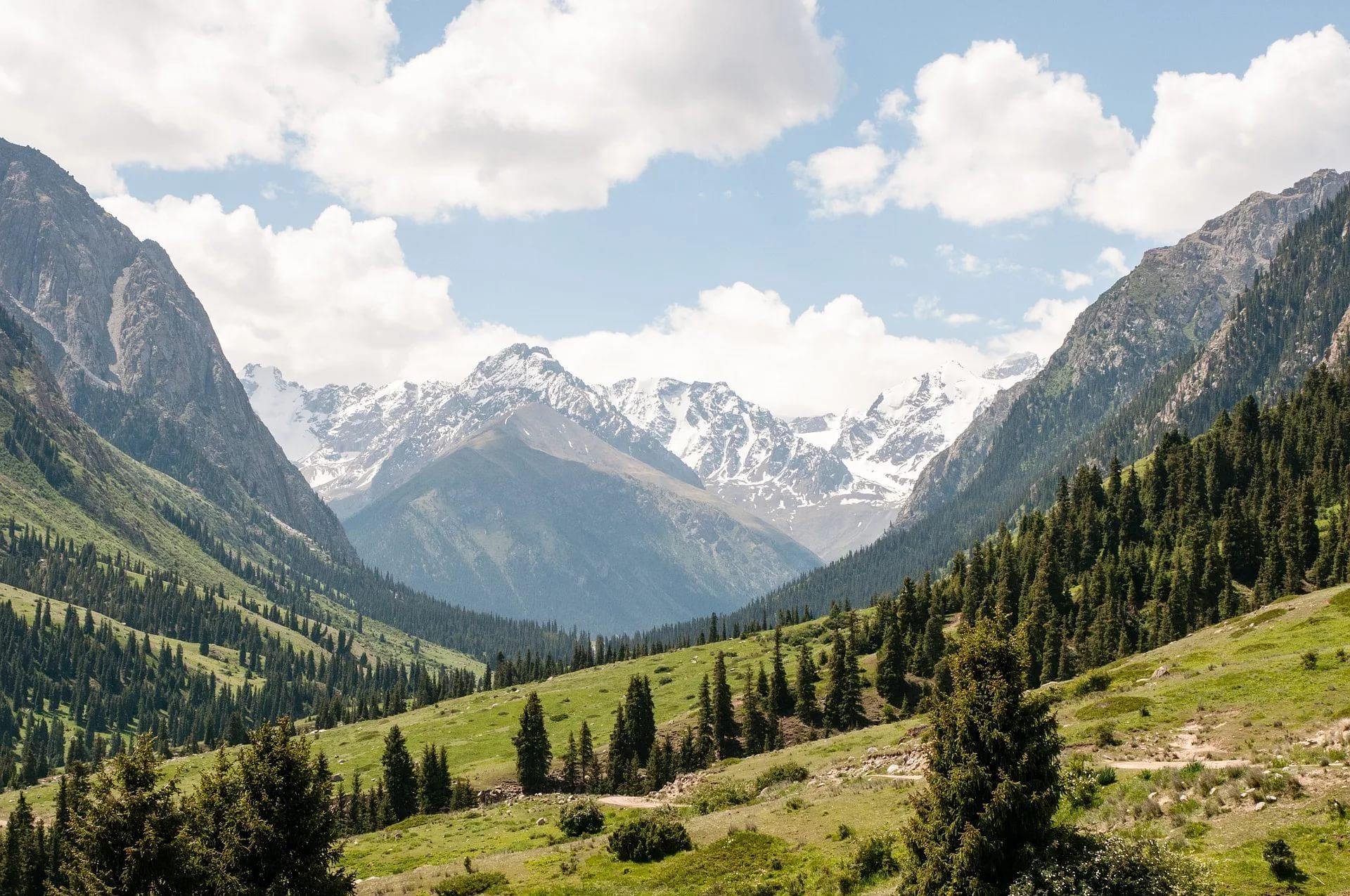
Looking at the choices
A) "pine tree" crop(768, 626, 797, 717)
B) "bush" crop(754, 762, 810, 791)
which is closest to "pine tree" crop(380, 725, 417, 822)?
"pine tree" crop(768, 626, 797, 717)

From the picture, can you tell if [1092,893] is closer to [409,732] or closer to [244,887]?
[244,887]

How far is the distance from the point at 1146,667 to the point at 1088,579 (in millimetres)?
69178

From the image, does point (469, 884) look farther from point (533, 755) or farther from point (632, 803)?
point (533, 755)

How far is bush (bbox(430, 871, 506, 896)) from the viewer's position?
49656mm

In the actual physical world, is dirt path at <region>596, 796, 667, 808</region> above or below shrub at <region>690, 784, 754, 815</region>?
below

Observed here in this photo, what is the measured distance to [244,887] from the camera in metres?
40.4

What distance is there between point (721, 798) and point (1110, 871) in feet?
141

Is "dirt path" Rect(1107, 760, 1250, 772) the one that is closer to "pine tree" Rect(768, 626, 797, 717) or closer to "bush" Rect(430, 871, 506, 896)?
"bush" Rect(430, 871, 506, 896)

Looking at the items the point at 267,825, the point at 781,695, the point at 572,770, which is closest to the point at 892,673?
the point at 781,695

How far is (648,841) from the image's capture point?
178 feet

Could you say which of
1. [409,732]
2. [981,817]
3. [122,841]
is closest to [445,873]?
[122,841]

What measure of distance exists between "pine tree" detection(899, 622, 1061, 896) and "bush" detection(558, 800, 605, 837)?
113 feet

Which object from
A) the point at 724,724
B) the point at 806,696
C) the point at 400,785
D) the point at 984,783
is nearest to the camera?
the point at 984,783

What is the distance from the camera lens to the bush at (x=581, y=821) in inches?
2618
